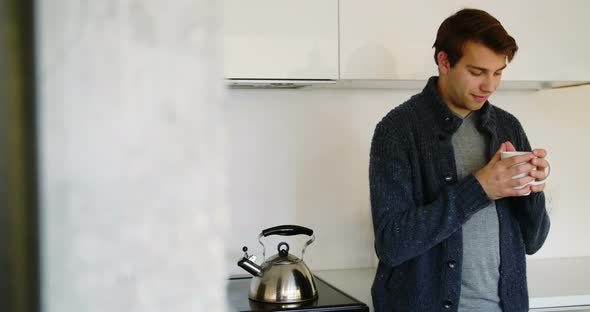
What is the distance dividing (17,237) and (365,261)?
2.48 meters

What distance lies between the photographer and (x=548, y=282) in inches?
90.9

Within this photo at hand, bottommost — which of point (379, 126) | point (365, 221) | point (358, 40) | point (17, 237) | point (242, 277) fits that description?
point (242, 277)

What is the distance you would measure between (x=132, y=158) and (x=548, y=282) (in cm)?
238

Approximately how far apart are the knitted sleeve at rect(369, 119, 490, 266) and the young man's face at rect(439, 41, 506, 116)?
0.55 feet

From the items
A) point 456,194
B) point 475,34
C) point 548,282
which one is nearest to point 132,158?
point 456,194

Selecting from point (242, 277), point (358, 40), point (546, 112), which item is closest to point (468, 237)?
point (358, 40)

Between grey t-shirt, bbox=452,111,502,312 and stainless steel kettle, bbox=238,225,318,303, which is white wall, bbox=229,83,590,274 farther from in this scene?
grey t-shirt, bbox=452,111,502,312

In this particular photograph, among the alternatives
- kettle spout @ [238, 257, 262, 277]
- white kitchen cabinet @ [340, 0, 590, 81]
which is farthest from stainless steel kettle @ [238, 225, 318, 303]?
white kitchen cabinet @ [340, 0, 590, 81]

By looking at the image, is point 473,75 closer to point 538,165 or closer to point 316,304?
point 538,165

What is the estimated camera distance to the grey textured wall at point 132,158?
0.10 m

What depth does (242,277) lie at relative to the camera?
2.34 metres

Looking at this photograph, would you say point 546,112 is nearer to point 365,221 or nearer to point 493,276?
point 365,221

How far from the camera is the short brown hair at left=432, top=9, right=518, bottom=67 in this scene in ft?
Result: 5.58

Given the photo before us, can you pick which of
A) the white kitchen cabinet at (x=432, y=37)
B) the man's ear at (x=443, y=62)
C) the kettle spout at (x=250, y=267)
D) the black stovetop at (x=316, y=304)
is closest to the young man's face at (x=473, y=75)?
the man's ear at (x=443, y=62)
